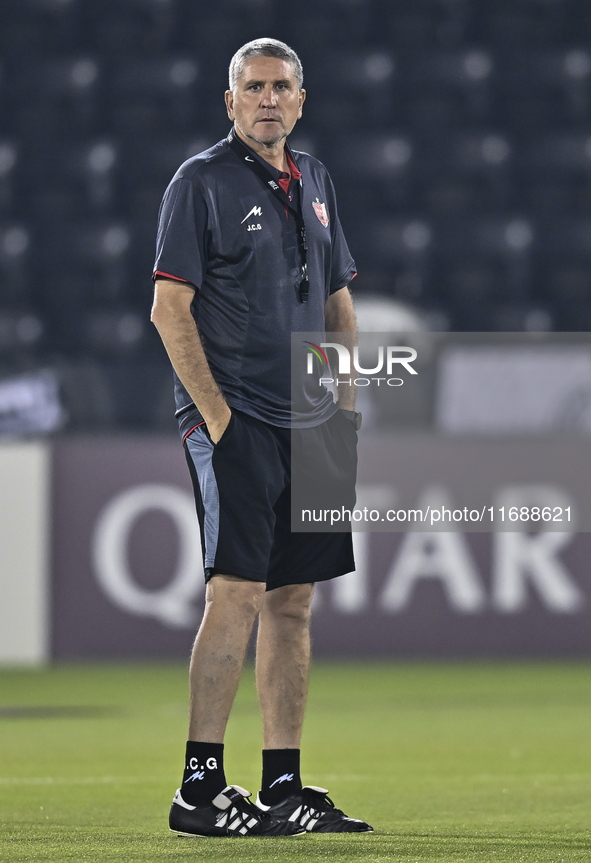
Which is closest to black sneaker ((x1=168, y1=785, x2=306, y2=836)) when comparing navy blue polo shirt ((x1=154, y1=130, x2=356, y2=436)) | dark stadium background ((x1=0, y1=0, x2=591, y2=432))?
navy blue polo shirt ((x1=154, y1=130, x2=356, y2=436))

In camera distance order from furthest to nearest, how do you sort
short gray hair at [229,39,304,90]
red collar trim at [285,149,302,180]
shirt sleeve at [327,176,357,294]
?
shirt sleeve at [327,176,357,294], red collar trim at [285,149,302,180], short gray hair at [229,39,304,90]

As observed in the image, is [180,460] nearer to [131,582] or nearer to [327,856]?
[131,582]

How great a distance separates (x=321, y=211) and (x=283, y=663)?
3.08 feet

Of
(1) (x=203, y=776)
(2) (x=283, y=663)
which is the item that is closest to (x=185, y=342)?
(2) (x=283, y=663)

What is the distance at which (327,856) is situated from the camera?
2.39 metres

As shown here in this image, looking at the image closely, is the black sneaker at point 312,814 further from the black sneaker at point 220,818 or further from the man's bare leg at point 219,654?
the man's bare leg at point 219,654

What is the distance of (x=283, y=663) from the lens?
113 inches

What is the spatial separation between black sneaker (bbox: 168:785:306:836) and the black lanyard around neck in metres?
0.98

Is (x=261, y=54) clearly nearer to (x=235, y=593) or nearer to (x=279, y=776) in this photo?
(x=235, y=593)

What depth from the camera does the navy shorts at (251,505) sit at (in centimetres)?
272

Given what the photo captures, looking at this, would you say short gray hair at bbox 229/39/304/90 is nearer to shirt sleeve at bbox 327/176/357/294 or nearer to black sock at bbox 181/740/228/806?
shirt sleeve at bbox 327/176/357/294

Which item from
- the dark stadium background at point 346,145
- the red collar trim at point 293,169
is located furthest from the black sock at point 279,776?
the dark stadium background at point 346,145

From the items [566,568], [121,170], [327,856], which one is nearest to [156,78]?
[121,170]

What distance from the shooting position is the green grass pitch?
2.59 metres
